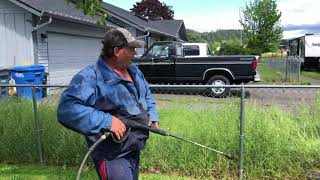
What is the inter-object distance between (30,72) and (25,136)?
279 inches

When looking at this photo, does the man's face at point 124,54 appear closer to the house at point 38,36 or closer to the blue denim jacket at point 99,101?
the blue denim jacket at point 99,101

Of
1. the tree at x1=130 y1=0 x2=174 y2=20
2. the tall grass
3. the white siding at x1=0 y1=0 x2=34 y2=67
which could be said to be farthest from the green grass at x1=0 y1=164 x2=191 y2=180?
the tree at x1=130 y1=0 x2=174 y2=20

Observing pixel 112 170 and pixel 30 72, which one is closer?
pixel 112 170

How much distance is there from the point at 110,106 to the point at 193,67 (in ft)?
41.7

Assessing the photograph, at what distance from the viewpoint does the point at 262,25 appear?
54.3 metres

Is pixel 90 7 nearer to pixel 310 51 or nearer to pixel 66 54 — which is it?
pixel 66 54

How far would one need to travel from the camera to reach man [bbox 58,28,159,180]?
333cm

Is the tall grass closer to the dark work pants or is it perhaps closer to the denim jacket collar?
the dark work pants

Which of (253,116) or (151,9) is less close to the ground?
(151,9)

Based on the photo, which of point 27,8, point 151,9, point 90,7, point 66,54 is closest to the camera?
point 90,7

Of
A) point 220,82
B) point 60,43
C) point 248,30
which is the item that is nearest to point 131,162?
point 220,82

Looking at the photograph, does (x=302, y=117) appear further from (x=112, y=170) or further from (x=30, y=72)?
(x=30, y=72)

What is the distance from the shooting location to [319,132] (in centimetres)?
605

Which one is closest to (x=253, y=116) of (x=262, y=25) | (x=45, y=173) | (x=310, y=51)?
(x=45, y=173)
